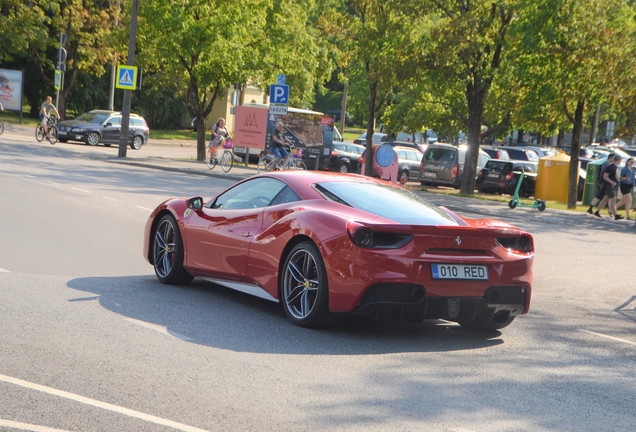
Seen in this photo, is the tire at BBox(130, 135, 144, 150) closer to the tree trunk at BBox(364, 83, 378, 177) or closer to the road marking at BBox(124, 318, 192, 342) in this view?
the tree trunk at BBox(364, 83, 378, 177)

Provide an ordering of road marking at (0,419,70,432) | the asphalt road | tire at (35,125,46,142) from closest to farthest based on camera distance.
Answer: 1. road marking at (0,419,70,432)
2. the asphalt road
3. tire at (35,125,46,142)

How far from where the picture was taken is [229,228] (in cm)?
837

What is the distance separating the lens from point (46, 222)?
45.7 feet

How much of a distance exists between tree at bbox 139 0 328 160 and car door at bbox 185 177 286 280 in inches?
1044

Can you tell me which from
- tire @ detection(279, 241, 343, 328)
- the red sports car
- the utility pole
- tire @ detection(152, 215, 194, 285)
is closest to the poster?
the utility pole

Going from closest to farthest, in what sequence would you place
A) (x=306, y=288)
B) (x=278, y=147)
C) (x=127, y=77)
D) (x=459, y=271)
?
(x=459, y=271), (x=306, y=288), (x=278, y=147), (x=127, y=77)

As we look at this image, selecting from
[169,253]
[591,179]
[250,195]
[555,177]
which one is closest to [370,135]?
[555,177]

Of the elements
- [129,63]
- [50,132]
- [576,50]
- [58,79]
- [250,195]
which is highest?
[576,50]

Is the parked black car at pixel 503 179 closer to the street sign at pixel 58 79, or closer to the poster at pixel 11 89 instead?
the street sign at pixel 58 79

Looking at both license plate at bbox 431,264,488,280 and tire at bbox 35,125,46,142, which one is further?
tire at bbox 35,125,46,142

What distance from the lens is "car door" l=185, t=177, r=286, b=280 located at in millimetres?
8117

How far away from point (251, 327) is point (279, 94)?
22553 millimetres

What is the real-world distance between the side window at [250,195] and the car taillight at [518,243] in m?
1.97

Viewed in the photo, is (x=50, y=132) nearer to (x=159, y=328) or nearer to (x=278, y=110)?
(x=278, y=110)
